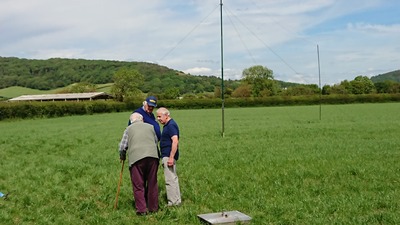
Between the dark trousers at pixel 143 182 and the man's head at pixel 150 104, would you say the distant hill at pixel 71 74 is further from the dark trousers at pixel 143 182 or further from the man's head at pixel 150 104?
the dark trousers at pixel 143 182

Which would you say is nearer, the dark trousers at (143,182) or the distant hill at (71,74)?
the dark trousers at (143,182)

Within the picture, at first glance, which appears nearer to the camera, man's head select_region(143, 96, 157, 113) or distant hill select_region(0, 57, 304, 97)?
man's head select_region(143, 96, 157, 113)

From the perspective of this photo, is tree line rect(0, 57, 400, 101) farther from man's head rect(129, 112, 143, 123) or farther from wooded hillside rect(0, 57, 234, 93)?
man's head rect(129, 112, 143, 123)

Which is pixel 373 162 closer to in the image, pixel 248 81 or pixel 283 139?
pixel 283 139

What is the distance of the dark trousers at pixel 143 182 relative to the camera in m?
8.60

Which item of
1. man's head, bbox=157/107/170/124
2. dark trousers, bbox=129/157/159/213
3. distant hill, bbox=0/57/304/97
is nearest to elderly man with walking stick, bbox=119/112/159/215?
dark trousers, bbox=129/157/159/213

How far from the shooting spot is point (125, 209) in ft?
29.7

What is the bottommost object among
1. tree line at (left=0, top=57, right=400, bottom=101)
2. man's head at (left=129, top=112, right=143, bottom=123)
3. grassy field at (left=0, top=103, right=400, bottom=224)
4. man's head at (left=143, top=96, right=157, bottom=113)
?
grassy field at (left=0, top=103, right=400, bottom=224)

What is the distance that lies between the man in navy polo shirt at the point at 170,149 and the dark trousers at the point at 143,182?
40 cm

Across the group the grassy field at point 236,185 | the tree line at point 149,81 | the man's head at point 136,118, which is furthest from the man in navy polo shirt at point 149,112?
the tree line at point 149,81

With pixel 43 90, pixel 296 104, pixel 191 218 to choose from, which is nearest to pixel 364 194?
pixel 191 218

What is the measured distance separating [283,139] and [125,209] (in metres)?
13.4

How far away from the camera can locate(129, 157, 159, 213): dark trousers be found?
8.60 m

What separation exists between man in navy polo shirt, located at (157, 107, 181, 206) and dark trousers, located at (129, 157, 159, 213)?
0.40 metres
